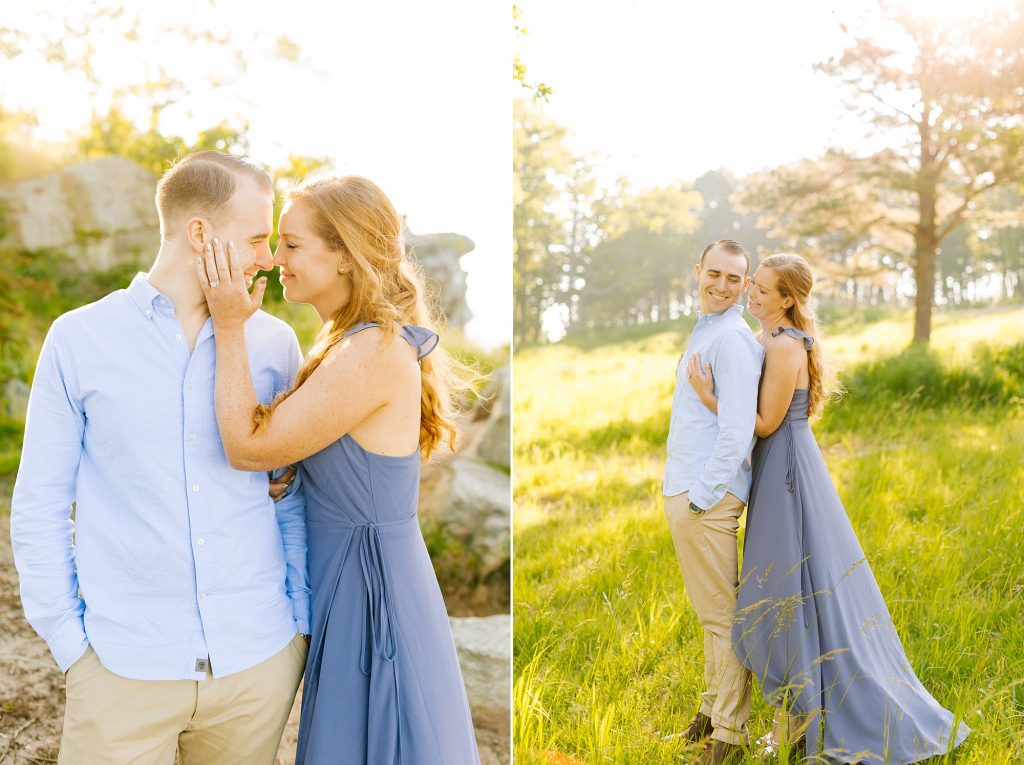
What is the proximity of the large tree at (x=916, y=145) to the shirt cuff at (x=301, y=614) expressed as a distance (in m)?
7.69

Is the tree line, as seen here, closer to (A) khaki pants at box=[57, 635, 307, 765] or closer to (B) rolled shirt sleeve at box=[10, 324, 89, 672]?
(B) rolled shirt sleeve at box=[10, 324, 89, 672]

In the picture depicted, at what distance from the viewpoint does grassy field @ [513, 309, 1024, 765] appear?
3.06 m

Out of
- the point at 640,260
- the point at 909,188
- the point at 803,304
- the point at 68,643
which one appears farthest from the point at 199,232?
the point at 640,260

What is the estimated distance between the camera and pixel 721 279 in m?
2.88

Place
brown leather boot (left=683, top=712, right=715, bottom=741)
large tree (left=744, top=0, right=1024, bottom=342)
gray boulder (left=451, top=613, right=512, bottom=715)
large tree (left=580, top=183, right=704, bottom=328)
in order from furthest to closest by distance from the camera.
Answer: large tree (left=580, top=183, right=704, bottom=328)
large tree (left=744, top=0, right=1024, bottom=342)
gray boulder (left=451, top=613, right=512, bottom=715)
brown leather boot (left=683, top=712, right=715, bottom=741)

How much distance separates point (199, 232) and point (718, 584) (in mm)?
2003

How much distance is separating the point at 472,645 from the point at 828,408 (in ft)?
14.2

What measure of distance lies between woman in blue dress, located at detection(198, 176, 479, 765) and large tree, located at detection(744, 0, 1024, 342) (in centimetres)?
739

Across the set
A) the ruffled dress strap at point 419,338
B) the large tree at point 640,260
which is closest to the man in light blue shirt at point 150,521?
the ruffled dress strap at point 419,338

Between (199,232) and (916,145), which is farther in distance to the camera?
(916,145)

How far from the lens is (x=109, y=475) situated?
5.19 ft

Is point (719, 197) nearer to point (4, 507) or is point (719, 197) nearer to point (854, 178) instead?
point (854, 178)

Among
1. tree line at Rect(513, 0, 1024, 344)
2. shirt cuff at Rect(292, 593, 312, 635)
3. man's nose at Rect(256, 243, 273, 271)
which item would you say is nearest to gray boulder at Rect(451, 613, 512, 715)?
shirt cuff at Rect(292, 593, 312, 635)

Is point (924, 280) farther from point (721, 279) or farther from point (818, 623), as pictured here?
point (818, 623)
